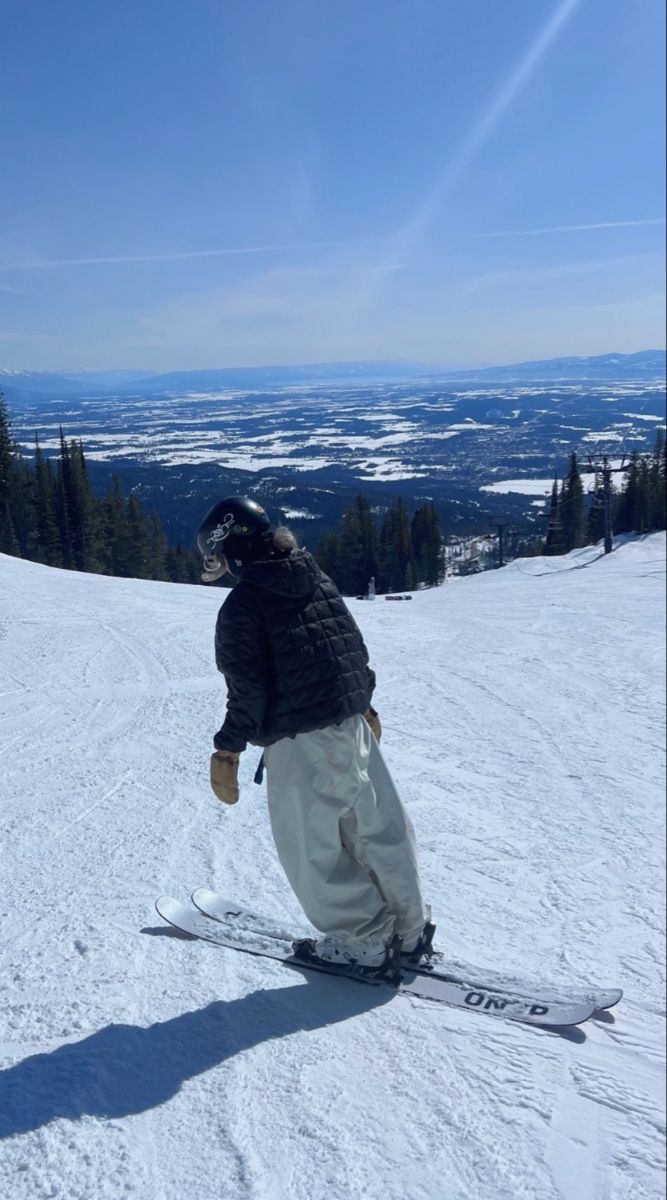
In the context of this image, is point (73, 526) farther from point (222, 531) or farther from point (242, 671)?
point (242, 671)

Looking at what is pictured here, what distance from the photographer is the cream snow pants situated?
2791mm

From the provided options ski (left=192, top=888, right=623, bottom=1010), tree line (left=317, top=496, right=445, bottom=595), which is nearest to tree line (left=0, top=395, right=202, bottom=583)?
Result: tree line (left=317, top=496, right=445, bottom=595)

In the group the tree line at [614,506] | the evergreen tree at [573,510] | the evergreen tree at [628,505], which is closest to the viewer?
the evergreen tree at [573,510]

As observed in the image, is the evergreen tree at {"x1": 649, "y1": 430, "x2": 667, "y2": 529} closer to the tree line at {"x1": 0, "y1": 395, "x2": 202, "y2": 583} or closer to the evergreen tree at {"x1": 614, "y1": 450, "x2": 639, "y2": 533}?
the evergreen tree at {"x1": 614, "y1": 450, "x2": 639, "y2": 533}

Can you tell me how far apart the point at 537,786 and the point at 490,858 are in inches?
50.3

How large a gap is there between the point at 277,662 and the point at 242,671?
0.13 meters

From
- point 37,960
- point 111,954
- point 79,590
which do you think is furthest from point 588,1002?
point 79,590

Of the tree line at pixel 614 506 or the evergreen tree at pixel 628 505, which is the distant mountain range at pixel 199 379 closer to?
the tree line at pixel 614 506

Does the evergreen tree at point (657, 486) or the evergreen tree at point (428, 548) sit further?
the evergreen tree at point (657, 486)

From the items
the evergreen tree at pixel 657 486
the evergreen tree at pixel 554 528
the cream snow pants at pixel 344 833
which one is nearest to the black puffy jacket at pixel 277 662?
the cream snow pants at pixel 344 833

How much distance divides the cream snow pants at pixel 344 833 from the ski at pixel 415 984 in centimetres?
19

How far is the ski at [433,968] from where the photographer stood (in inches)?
117

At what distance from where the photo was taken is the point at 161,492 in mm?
5562

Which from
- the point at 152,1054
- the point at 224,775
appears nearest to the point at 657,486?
the point at 224,775
